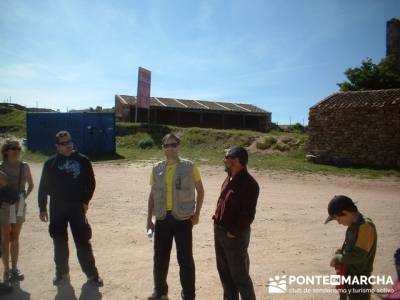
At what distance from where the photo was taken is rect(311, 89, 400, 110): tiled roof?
16.1m

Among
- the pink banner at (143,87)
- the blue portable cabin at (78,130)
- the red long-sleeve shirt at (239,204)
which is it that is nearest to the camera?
the red long-sleeve shirt at (239,204)

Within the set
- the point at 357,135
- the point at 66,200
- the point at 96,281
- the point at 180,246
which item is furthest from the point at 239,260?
the point at 357,135

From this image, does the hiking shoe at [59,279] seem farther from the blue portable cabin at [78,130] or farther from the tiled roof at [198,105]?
the tiled roof at [198,105]

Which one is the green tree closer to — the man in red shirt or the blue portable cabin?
the blue portable cabin

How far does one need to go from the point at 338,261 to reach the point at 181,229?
1513 millimetres

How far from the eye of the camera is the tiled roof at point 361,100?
16.1m

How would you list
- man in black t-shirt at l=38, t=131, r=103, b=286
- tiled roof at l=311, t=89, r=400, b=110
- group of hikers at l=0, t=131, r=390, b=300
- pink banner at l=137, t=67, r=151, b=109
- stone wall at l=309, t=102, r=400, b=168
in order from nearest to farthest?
1. group of hikers at l=0, t=131, r=390, b=300
2. man in black t-shirt at l=38, t=131, r=103, b=286
3. stone wall at l=309, t=102, r=400, b=168
4. tiled roof at l=311, t=89, r=400, b=110
5. pink banner at l=137, t=67, r=151, b=109

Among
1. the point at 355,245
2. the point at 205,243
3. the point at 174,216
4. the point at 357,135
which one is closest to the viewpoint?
the point at 355,245

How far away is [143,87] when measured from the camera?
25.3 metres

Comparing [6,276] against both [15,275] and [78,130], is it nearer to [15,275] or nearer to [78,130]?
[15,275]

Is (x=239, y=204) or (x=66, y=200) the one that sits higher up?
(x=239, y=204)

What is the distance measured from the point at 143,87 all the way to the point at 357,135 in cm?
1433

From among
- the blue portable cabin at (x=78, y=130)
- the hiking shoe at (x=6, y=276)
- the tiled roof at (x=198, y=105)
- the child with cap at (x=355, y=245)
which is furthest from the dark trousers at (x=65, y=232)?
the tiled roof at (x=198, y=105)

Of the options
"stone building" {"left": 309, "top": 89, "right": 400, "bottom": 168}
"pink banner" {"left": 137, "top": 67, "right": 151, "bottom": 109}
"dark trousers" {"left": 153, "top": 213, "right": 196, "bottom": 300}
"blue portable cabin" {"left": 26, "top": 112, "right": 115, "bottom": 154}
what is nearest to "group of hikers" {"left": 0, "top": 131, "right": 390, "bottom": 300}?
"dark trousers" {"left": 153, "top": 213, "right": 196, "bottom": 300}
